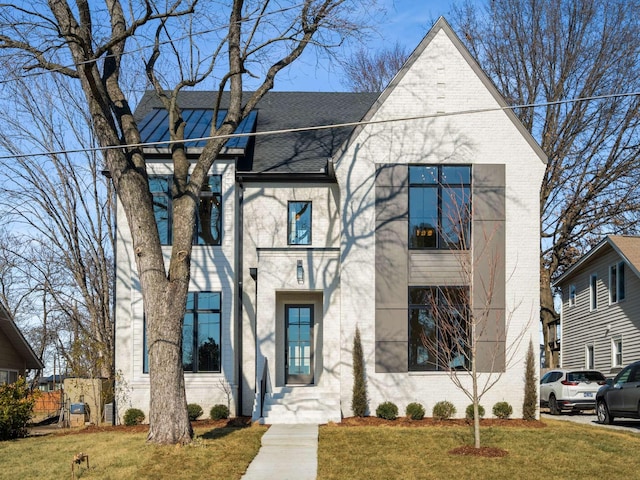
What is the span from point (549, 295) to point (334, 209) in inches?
662

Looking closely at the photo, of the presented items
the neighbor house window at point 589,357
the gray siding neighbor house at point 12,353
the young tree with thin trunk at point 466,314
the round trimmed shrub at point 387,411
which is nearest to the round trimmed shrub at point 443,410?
the young tree with thin trunk at point 466,314

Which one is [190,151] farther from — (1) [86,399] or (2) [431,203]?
(1) [86,399]

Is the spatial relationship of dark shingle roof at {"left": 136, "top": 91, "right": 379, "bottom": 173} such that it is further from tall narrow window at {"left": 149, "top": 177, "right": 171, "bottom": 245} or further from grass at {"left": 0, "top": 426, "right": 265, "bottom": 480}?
grass at {"left": 0, "top": 426, "right": 265, "bottom": 480}

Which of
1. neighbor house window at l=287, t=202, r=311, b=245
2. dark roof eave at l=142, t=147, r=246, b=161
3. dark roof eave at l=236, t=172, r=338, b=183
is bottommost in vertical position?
neighbor house window at l=287, t=202, r=311, b=245

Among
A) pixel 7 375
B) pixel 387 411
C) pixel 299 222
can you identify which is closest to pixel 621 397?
pixel 387 411

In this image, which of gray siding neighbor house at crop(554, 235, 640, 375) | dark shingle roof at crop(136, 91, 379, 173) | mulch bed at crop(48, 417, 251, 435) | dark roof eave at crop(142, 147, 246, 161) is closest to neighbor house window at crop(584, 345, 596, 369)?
gray siding neighbor house at crop(554, 235, 640, 375)

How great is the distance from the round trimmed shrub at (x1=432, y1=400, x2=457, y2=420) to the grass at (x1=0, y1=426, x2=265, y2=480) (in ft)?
15.3

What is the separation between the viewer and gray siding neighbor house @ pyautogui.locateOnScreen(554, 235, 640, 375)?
90.9 feet

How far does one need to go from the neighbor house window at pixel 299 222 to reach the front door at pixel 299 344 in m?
1.89

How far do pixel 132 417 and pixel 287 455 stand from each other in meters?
6.95

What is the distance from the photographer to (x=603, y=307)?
3056 cm

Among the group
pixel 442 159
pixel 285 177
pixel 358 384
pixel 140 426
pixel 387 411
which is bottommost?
pixel 140 426

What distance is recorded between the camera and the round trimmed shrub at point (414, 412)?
67.3ft

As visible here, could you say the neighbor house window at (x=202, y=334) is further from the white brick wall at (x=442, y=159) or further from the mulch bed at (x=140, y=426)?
the white brick wall at (x=442, y=159)
